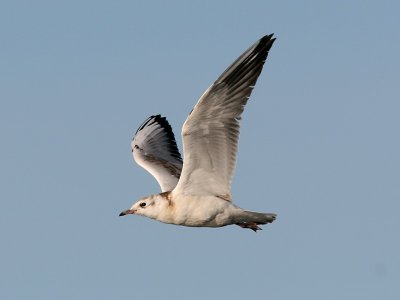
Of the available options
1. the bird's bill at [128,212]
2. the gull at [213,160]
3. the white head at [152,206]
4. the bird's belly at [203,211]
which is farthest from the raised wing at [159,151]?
the bird's belly at [203,211]

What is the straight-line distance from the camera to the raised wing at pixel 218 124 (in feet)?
71.7

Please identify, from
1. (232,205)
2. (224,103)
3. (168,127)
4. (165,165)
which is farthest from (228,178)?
(168,127)

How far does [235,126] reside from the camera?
22.4 metres

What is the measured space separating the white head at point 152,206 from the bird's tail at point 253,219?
1.62 m

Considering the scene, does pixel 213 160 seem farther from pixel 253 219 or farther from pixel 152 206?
pixel 152 206

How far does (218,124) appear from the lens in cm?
2220

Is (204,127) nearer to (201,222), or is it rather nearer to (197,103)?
(197,103)

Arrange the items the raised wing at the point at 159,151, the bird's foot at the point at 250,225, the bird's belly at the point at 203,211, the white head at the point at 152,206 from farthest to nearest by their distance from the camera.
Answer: the raised wing at the point at 159,151
the bird's foot at the point at 250,225
the white head at the point at 152,206
the bird's belly at the point at 203,211

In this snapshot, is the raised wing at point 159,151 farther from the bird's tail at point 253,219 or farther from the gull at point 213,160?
the bird's tail at point 253,219

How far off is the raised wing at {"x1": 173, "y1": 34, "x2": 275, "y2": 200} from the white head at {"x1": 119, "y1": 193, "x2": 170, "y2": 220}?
0.45 metres

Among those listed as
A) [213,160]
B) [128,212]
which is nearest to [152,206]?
[128,212]

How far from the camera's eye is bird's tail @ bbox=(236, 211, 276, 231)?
75.8ft

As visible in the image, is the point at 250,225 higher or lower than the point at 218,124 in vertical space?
lower

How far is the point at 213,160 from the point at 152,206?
1753 millimetres
